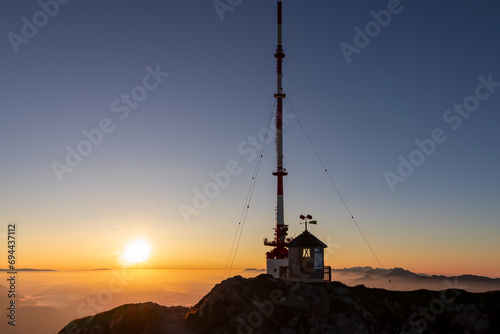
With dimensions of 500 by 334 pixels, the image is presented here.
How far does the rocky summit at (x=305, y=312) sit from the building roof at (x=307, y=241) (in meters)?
5.89

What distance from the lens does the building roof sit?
57.9 m

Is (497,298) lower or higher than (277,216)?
lower

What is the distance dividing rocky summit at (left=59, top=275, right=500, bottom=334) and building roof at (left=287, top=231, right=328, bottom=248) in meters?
5.89

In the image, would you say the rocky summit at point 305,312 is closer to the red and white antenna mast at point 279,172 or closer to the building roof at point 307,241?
the building roof at point 307,241

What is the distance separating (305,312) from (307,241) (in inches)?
436

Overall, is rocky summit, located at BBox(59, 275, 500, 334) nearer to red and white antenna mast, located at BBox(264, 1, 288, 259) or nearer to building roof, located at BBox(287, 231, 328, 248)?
building roof, located at BBox(287, 231, 328, 248)

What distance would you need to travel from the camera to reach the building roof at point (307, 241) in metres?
57.9

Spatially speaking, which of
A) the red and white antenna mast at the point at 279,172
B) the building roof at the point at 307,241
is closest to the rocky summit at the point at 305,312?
the building roof at the point at 307,241

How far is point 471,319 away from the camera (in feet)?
180

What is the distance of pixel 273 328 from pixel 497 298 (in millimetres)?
34211

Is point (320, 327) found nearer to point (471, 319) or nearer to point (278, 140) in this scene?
point (471, 319)

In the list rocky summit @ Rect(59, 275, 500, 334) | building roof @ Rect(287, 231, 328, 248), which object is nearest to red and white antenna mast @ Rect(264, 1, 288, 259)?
building roof @ Rect(287, 231, 328, 248)

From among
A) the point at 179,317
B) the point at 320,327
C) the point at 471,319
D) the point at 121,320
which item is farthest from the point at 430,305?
the point at 121,320

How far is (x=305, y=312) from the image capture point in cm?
5022
